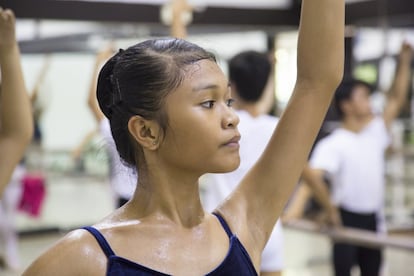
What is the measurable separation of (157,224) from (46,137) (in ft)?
17.4

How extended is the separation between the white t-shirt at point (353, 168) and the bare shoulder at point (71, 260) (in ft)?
8.96

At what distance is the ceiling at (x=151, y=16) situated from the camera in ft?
18.0

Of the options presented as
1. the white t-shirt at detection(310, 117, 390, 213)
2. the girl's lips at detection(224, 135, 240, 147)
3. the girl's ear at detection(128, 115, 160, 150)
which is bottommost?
the white t-shirt at detection(310, 117, 390, 213)

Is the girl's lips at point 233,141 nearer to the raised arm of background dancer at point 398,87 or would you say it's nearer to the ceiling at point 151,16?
the raised arm of background dancer at point 398,87

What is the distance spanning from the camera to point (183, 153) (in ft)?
3.40

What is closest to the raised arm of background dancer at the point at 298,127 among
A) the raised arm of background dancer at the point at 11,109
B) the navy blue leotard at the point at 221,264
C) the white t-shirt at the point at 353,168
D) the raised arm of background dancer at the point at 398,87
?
the navy blue leotard at the point at 221,264

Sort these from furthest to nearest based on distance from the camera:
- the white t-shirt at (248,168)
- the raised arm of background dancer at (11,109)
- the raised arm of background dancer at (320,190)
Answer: the raised arm of background dancer at (320,190), the white t-shirt at (248,168), the raised arm of background dancer at (11,109)

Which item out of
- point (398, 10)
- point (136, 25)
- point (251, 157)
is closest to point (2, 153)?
point (251, 157)

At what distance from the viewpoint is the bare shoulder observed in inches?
37.9

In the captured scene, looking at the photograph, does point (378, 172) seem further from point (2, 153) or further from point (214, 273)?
point (214, 273)

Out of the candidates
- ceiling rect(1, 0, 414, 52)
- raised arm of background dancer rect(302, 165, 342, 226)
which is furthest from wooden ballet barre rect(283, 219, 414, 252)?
ceiling rect(1, 0, 414, 52)

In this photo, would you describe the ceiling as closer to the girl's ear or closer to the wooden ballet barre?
the wooden ballet barre

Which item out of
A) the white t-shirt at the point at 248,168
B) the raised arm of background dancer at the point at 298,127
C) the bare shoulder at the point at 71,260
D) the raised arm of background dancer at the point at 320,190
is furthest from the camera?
the raised arm of background dancer at the point at 320,190

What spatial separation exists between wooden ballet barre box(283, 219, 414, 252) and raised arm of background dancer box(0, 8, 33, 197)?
5.82 feet
